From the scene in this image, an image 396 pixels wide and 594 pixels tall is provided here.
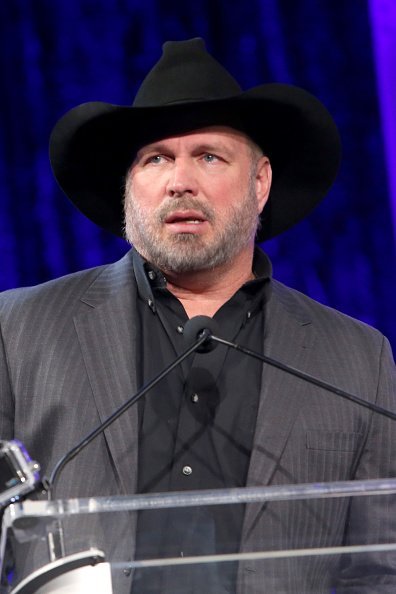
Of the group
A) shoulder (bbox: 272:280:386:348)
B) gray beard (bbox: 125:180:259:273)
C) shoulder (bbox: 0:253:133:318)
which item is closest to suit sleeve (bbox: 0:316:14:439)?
shoulder (bbox: 0:253:133:318)

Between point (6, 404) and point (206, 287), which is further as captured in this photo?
point (206, 287)

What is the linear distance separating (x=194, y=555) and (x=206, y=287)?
1.07 metres

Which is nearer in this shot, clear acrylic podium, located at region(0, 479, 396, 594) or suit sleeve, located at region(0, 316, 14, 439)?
clear acrylic podium, located at region(0, 479, 396, 594)

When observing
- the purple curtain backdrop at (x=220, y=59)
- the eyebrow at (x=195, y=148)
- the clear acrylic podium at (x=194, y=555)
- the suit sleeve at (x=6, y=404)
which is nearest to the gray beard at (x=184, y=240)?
the eyebrow at (x=195, y=148)

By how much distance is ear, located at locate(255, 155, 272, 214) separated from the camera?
2533mm

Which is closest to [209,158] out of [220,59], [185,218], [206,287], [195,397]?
[185,218]

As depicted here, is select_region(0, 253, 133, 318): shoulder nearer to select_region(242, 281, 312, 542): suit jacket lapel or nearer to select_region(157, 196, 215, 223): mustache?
select_region(157, 196, 215, 223): mustache

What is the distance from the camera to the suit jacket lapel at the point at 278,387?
2.07m

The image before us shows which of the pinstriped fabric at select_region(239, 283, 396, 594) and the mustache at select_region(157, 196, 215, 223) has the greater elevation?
the mustache at select_region(157, 196, 215, 223)

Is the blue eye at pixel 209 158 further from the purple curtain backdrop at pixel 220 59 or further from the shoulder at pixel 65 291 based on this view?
the purple curtain backdrop at pixel 220 59

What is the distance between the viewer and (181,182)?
2.22 meters

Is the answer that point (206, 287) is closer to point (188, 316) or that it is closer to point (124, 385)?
point (188, 316)

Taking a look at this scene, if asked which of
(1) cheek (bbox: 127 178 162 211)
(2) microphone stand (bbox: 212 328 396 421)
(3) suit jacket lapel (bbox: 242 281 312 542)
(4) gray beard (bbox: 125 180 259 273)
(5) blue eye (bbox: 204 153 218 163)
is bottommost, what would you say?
(3) suit jacket lapel (bbox: 242 281 312 542)

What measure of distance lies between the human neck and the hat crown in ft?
1.24
